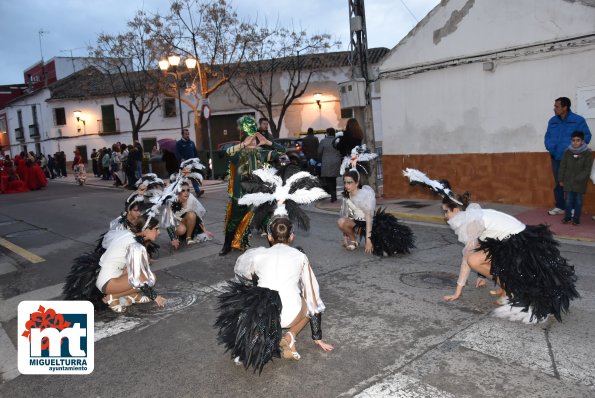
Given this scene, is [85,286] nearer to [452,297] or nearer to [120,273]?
[120,273]

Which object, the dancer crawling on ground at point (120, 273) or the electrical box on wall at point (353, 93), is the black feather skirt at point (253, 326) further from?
the electrical box on wall at point (353, 93)

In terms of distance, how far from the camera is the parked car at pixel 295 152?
19.6 metres

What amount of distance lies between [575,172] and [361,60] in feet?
18.9

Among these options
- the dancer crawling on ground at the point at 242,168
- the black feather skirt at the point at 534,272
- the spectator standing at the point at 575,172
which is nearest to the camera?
the black feather skirt at the point at 534,272

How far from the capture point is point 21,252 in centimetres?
879

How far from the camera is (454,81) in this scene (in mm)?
11164

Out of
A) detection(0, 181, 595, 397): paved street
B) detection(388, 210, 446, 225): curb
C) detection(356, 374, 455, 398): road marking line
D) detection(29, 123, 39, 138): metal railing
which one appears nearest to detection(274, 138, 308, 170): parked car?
detection(388, 210, 446, 225): curb

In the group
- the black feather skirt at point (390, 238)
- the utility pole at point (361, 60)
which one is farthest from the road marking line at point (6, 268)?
the utility pole at point (361, 60)

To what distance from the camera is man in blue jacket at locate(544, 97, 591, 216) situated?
28.2 ft

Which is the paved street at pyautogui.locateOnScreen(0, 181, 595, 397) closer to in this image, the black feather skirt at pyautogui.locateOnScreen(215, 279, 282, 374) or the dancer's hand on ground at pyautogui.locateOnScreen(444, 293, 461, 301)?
the dancer's hand on ground at pyautogui.locateOnScreen(444, 293, 461, 301)

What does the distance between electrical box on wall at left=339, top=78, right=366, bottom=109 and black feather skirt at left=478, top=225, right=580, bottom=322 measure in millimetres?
7899

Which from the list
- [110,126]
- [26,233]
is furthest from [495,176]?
[110,126]

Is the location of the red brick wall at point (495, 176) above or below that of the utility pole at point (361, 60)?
below

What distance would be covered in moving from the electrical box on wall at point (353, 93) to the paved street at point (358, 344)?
6.06 metres
